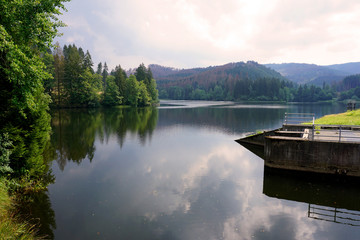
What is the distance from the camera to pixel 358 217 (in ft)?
42.7

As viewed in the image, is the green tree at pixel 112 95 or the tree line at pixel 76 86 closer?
the tree line at pixel 76 86

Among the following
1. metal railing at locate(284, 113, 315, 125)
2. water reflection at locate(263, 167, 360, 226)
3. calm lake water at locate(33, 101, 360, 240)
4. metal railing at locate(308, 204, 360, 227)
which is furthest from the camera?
metal railing at locate(284, 113, 315, 125)

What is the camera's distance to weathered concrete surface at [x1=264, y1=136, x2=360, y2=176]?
1730 centimetres

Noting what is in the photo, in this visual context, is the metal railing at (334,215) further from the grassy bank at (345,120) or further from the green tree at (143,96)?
the green tree at (143,96)

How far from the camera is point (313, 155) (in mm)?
18250

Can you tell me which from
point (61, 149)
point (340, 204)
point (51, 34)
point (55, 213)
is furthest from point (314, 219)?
point (61, 149)

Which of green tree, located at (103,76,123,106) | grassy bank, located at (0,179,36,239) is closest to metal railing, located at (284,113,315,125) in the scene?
grassy bank, located at (0,179,36,239)

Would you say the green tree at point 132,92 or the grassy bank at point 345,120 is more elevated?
the green tree at point 132,92

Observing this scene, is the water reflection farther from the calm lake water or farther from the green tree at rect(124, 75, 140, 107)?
the green tree at rect(124, 75, 140, 107)

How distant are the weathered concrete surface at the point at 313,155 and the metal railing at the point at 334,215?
4.81m

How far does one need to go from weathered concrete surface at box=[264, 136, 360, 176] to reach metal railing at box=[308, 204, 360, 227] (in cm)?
481

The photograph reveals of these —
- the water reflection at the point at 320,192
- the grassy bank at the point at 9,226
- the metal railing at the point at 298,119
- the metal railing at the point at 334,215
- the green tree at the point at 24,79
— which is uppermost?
the green tree at the point at 24,79

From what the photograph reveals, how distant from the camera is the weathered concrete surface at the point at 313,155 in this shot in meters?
17.3

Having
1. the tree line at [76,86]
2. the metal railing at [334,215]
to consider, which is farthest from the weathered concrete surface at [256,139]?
the tree line at [76,86]
